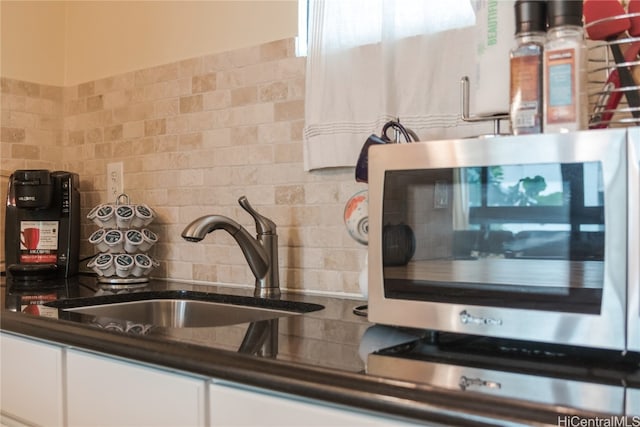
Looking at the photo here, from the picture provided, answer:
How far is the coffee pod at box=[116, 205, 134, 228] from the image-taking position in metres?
1.98

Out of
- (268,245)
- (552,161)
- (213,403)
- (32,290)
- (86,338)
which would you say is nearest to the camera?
(552,161)

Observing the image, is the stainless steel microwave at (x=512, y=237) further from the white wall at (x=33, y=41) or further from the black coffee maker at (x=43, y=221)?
the white wall at (x=33, y=41)

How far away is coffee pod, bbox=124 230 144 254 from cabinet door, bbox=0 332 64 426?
583 mm

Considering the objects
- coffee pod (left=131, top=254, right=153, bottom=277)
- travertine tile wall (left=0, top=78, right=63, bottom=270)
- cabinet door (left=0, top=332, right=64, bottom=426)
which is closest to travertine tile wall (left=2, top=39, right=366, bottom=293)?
travertine tile wall (left=0, top=78, right=63, bottom=270)

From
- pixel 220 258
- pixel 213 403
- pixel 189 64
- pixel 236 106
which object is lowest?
pixel 213 403

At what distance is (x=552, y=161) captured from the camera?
0.90 m

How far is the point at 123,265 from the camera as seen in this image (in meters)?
1.97

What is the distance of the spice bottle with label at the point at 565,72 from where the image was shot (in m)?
0.92

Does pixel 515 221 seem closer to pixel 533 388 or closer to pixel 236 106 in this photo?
pixel 533 388

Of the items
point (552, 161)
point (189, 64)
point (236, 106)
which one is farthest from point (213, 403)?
point (189, 64)

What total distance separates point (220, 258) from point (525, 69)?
123cm

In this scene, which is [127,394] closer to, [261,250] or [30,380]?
[30,380]

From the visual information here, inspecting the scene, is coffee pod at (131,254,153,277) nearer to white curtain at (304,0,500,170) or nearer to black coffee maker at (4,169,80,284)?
black coffee maker at (4,169,80,284)

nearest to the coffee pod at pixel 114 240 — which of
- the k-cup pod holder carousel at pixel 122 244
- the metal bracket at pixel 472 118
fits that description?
the k-cup pod holder carousel at pixel 122 244
